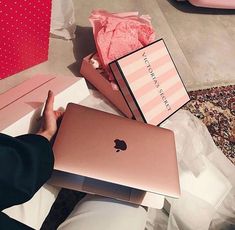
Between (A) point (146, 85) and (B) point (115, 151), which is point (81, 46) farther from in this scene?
(B) point (115, 151)

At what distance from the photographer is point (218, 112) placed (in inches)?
60.4

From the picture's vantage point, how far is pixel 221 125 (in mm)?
1490

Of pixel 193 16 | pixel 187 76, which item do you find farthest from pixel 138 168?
pixel 193 16

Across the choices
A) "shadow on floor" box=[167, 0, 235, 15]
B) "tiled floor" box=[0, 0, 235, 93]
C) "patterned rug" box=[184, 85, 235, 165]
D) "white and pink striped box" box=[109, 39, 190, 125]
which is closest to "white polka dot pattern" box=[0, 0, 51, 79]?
"tiled floor" box=[0, 0, 235, 93]

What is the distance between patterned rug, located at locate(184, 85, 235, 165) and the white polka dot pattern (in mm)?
662

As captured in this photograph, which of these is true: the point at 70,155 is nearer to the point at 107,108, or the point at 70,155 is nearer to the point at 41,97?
the point at 41,97

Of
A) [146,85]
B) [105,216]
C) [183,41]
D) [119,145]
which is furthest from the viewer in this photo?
[183,41]

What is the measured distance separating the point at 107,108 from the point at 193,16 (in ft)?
3.11

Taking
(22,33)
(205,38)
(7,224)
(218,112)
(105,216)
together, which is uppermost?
(22,33)

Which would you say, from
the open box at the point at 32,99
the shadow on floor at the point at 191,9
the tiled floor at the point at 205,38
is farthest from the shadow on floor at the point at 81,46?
the shadow on floor at the point at 191,9

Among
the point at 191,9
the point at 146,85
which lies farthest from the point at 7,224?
the point at 191,9

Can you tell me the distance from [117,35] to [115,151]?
0.56m

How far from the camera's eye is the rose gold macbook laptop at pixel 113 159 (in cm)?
90

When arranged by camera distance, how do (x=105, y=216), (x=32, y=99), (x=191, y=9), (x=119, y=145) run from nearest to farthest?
(x=105, y=216)
(x=119, y=145)
(x=32, y=99)
(x=191, y=9)
